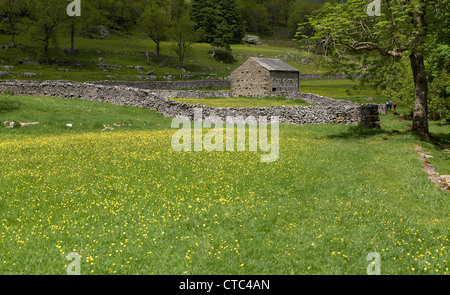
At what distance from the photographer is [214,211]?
38.5 ft

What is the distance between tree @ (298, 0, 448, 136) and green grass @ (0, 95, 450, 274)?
8557 millimetres

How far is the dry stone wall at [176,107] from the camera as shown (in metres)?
33.9

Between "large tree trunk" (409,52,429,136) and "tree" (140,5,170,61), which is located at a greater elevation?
"tree" (140,5,170,61)

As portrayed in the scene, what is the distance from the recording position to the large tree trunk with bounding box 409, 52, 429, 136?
88.6 feet

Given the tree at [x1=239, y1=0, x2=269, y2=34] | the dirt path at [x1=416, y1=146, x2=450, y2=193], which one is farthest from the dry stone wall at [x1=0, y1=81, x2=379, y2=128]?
the tree at [x1=239, y1=0, x2=269, y2=34]

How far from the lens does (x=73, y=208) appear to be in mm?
11570

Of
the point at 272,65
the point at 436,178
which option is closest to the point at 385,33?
the point at 436,178

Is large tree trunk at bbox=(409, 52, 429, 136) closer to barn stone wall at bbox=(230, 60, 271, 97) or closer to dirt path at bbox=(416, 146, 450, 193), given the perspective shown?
dirt path at bbox=(416, 146, 450, 193)

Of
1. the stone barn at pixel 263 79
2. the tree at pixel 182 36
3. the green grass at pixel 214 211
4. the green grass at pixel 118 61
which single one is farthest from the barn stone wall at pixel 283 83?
the green grass at pixel 214 211

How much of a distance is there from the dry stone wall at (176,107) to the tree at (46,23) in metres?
36.9

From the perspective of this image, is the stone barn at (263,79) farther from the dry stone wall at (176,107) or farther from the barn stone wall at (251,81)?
the dry stone wall at (176,107)

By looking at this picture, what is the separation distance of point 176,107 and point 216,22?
343ft

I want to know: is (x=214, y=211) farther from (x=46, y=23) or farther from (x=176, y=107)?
(x=46, y=23)

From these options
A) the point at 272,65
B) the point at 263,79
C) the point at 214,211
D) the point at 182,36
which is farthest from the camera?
the point at 182,36
